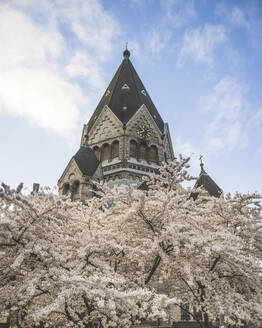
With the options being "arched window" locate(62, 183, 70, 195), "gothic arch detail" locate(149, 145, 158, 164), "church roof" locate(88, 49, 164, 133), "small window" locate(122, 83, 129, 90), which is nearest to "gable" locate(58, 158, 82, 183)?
"arched window" locate(62, 183, 70, 195)

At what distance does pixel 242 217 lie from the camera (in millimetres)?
10109

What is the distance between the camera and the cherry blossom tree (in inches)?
230

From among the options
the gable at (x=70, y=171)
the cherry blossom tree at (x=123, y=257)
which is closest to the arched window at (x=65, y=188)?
the gable at (x=70, y=171)

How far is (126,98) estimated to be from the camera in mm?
28562

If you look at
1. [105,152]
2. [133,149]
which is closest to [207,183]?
[133,149]

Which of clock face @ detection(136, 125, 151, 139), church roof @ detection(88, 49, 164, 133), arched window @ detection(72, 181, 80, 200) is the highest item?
church roof @ detection(88, 49, 164, 133)

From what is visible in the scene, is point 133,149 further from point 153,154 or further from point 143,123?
point 143,123

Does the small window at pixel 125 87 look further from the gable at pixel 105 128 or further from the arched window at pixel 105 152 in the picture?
the arched window at pixel 105 152

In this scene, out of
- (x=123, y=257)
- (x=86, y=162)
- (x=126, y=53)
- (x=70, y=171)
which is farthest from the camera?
(x=126, y=53)

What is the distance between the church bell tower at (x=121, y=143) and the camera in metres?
20.7

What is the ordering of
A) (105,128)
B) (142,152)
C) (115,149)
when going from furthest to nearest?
1. (105,128)
2. (142,152)
3. (115,149)

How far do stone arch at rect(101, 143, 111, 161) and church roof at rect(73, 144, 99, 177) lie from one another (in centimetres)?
266

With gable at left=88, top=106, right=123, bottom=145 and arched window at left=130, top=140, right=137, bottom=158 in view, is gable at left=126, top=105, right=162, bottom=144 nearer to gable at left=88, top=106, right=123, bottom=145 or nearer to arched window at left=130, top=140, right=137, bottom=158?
arched window at left=130, top=140, right=137, bottom=158

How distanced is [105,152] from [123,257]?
58.1 ft
